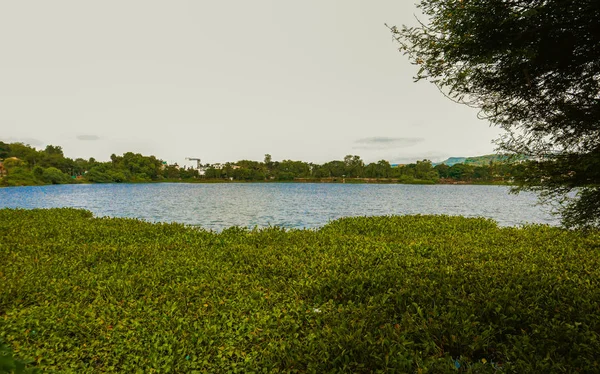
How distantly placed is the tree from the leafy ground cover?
5.43 feet

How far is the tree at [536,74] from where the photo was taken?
15.6 feet

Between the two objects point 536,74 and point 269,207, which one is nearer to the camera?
point 536,74

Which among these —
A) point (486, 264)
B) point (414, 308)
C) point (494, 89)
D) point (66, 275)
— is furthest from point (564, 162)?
point (66, 275)

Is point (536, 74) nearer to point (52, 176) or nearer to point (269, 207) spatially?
point (269, 207)

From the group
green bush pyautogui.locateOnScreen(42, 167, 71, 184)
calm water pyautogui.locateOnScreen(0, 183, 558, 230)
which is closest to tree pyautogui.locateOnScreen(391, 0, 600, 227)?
calm water pyautogui.locateOnScreen(0, 183, 558, 230)

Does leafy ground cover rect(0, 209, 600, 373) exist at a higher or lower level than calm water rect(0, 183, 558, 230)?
higher

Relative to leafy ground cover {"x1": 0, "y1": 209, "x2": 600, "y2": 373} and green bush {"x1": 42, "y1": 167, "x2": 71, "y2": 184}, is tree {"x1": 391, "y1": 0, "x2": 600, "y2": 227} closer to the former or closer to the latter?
leafy ground cover {"x1": 0, "y1": 209, "x2": 600, "y2": 373}

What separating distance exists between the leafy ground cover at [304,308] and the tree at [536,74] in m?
1.66

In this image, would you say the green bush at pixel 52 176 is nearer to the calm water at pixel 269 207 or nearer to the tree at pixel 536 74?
the calm water at pixel 269 207

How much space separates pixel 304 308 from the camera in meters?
7.54

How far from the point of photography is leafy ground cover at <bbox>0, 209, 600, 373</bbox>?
5.44 m

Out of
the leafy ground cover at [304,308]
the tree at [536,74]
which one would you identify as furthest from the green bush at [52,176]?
the tree at [536,74]

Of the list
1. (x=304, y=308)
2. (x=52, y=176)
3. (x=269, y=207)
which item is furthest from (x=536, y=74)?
(x=52, y=176)

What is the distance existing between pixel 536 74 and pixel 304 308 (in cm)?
662
